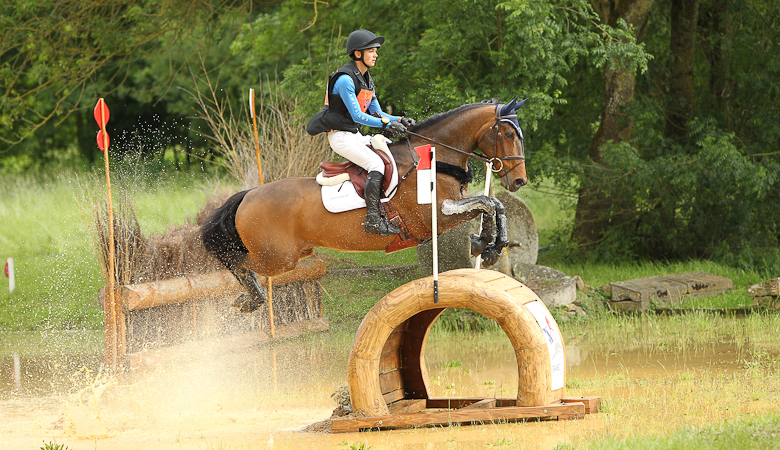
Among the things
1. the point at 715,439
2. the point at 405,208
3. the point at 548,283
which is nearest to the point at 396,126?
Answer: the point at 405,208

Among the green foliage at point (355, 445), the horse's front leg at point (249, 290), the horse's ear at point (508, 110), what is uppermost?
the horse's ear at point (508, 110)

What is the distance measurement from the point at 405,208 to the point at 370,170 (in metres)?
0.35

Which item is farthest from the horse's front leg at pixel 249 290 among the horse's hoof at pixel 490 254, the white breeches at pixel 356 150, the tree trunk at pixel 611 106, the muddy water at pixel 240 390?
the tree trunk at pixel 611 106

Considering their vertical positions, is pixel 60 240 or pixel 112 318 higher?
pixel 60 240

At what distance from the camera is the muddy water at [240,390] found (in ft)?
A: 15.4

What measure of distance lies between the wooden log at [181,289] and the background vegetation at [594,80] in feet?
7.04

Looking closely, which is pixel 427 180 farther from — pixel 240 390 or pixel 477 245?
pixel 240 390

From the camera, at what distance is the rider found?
501 centimetres

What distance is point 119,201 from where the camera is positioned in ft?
24.5

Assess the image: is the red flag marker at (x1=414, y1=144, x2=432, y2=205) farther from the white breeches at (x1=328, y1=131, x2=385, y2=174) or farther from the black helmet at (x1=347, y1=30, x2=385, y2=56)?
the black helmet at (x1=347, y1=30, x2=385, y2=56)

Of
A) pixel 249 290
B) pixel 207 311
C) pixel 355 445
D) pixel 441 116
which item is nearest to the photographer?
pixel 355 445

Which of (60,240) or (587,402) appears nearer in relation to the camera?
(587,402)

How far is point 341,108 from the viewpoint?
5.19 meters

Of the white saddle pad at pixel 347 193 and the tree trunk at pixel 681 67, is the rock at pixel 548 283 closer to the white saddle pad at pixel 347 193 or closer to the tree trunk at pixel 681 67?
the tree trunk at pixel 681 67
